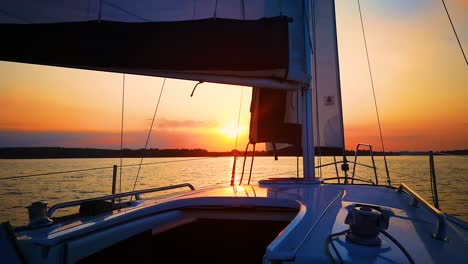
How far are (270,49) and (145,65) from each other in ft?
2.88

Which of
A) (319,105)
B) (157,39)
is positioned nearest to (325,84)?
(319,105)

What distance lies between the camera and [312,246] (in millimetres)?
1184

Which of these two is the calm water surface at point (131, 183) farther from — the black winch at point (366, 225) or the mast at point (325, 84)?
the black winch at point (366, 225)

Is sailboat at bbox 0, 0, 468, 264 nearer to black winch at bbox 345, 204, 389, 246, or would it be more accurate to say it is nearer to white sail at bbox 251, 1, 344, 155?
black winch at bbox 345, 204, 389, 246

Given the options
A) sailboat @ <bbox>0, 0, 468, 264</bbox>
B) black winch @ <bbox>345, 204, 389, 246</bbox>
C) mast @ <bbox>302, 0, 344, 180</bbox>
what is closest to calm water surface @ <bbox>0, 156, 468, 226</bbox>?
mast @ <bbox>302, 0, 344, 180</bbox>

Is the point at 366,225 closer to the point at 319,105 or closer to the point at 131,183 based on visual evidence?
the point at 319,105

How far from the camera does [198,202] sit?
2.26m

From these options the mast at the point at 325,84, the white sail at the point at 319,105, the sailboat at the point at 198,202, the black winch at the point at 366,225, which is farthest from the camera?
the mast at the point at 325,84

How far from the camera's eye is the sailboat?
54.1 inches

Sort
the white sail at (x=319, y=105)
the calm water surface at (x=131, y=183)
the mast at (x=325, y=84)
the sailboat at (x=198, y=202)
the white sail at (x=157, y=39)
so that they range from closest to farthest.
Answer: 1. the sailboat at (x=198, y=202)
2. the white sail at (x=157, y=39)
3. the white sail at (x=319, y=105)
4. the mast at (x=325, y=84)
5. the calm water surface at (x=131, y=183)

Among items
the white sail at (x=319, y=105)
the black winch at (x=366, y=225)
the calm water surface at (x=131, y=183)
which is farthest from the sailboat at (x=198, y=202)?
the calm water surface at (x=131, y=183)

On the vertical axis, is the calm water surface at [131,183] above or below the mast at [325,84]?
below

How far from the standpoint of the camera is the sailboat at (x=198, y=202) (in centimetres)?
137

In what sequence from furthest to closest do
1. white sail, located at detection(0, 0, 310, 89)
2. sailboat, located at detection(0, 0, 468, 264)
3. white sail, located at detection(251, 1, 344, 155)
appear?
white sail, located at detection(251, 1, 344, 155) → white sail, located at detection(0, 0, 310, 89) → sailboat, located at detection(0, 0, 468, 264)
